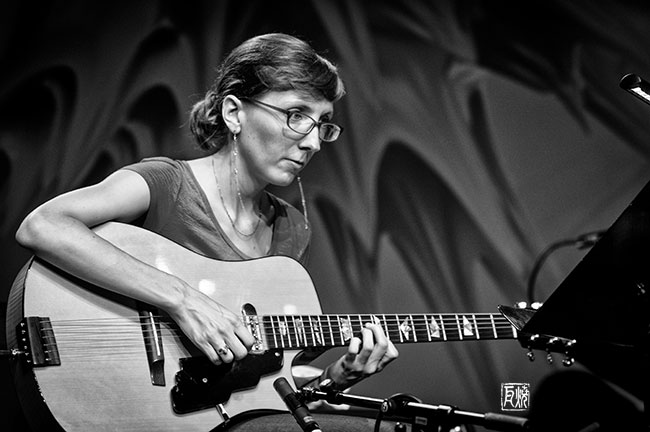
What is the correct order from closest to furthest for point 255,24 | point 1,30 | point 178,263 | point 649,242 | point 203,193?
point 649,242 → point 178,263 → point 203,193 → point 1,30 → point 255,24

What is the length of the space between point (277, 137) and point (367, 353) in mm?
717

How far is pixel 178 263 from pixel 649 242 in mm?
1218

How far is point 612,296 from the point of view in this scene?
5.26ft

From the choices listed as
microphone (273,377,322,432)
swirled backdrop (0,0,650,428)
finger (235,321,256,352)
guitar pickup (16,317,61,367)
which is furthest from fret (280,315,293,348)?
swirled backdrop (0,0,650,428)

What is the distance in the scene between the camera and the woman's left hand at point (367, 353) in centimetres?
213

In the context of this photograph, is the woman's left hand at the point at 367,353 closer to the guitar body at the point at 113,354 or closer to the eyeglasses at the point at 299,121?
the guitar body at the point at 113,354

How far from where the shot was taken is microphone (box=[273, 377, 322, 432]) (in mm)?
1470

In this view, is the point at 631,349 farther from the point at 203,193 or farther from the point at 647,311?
the point at 203,193

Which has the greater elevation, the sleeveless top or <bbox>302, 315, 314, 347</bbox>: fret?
the sleeveless top

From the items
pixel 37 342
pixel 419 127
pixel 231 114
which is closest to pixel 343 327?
pixel 231 114

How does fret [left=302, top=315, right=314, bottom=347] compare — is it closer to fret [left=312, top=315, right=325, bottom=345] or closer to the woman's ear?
fret [left=312, top=315, right=325, bottom=345]

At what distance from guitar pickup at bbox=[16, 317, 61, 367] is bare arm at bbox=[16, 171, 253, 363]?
0.17 metres

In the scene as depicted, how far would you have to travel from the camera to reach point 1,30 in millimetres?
2805

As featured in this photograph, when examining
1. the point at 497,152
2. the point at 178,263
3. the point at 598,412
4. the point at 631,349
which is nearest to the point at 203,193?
the point at 178,263
